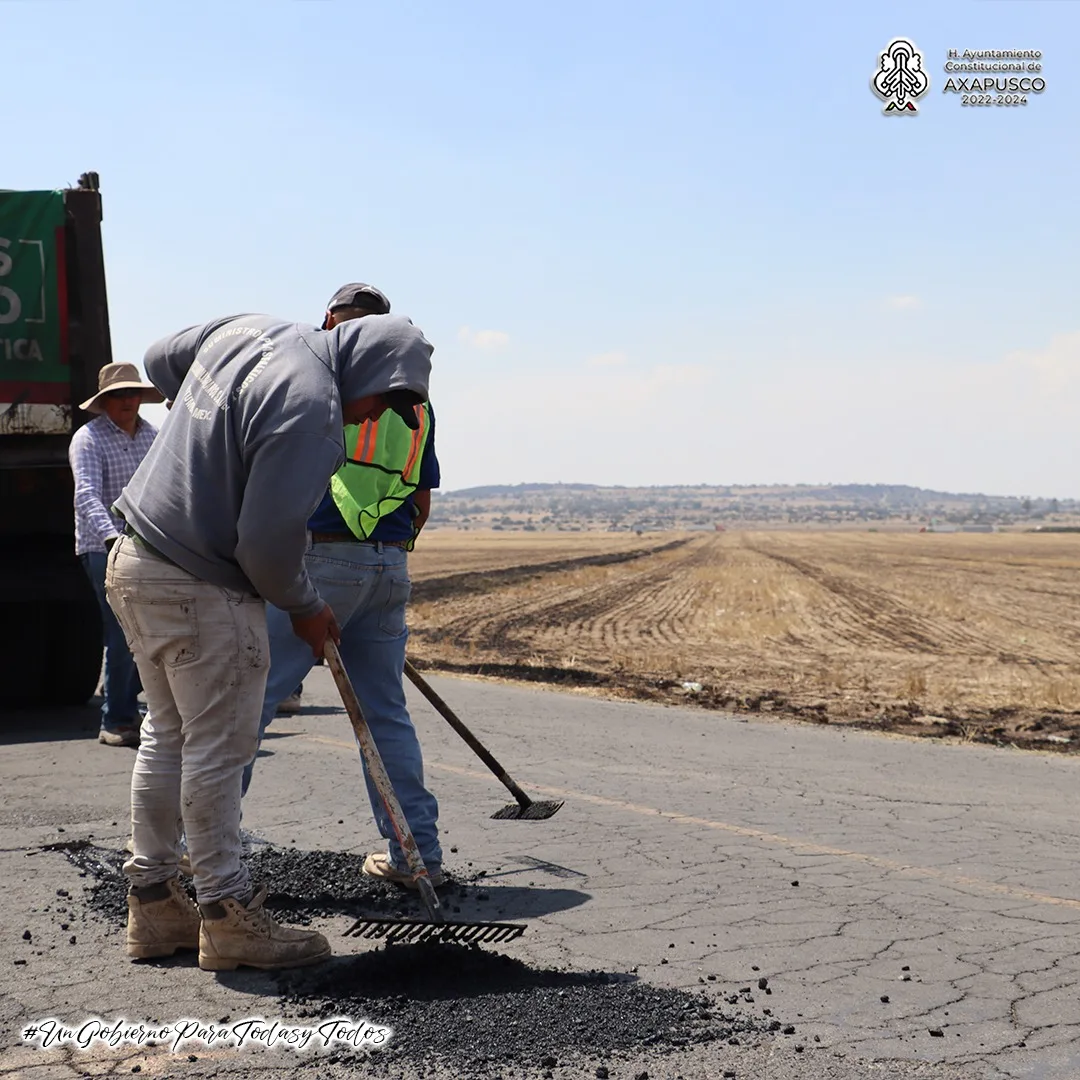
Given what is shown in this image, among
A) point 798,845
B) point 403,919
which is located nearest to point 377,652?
point 403,919

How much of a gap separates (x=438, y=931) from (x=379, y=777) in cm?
52

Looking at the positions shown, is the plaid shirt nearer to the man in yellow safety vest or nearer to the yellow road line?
the yellow road line

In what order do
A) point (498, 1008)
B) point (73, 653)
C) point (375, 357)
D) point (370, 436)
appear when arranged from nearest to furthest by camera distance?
point (498, 1008)
point (375, 357)
point (370, 436)
point (73, 653)

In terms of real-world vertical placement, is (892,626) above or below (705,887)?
below

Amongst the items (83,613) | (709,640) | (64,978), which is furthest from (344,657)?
(709,640)

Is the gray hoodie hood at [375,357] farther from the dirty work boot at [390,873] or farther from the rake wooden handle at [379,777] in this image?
the dirty work boot at [390,873]

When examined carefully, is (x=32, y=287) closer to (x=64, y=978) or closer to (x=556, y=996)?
(x=64, y=978)

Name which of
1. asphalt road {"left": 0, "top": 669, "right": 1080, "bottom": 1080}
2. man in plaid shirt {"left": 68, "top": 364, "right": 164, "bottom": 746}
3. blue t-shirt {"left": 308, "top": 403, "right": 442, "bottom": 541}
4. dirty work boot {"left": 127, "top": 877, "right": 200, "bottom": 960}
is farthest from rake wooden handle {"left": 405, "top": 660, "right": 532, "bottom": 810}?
man in plaid shirt {"left": 68, "top": 364, "right": 164, "bottom": 746}

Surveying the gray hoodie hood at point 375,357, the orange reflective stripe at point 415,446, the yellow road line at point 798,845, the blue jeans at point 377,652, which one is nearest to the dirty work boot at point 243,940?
the blue jeans at point 377,652

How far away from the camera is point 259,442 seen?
148 inches

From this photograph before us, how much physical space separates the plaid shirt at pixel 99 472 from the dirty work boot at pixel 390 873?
3.27m

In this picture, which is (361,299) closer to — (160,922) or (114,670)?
(160,922)

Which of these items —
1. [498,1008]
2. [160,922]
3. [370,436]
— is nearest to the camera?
[498,1008]

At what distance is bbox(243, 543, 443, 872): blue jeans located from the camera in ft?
16.1
